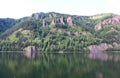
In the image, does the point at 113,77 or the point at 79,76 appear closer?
the point at 113,77

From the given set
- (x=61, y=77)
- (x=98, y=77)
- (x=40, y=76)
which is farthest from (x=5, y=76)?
(x=98, y=77)

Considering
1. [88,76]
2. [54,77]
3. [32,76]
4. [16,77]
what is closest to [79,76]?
[88,76]

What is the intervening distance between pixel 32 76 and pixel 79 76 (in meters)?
16.3

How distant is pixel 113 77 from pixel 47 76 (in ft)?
73.6

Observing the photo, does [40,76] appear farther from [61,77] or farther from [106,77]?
[106,77]

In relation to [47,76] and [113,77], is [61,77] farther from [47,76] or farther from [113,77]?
[113,77]

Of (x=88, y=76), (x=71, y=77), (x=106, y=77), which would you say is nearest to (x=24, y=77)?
(x=71, y=77)

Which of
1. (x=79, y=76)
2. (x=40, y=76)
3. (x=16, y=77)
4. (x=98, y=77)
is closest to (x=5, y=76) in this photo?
(x=16, y=77)

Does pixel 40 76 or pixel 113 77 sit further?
pixel 40 76

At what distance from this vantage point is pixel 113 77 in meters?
81.2

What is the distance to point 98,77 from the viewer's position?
82375 millimetres

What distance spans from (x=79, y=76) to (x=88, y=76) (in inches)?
131

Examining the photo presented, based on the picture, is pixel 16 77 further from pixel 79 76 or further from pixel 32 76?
pixel 79 76

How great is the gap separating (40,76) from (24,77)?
6089mm
